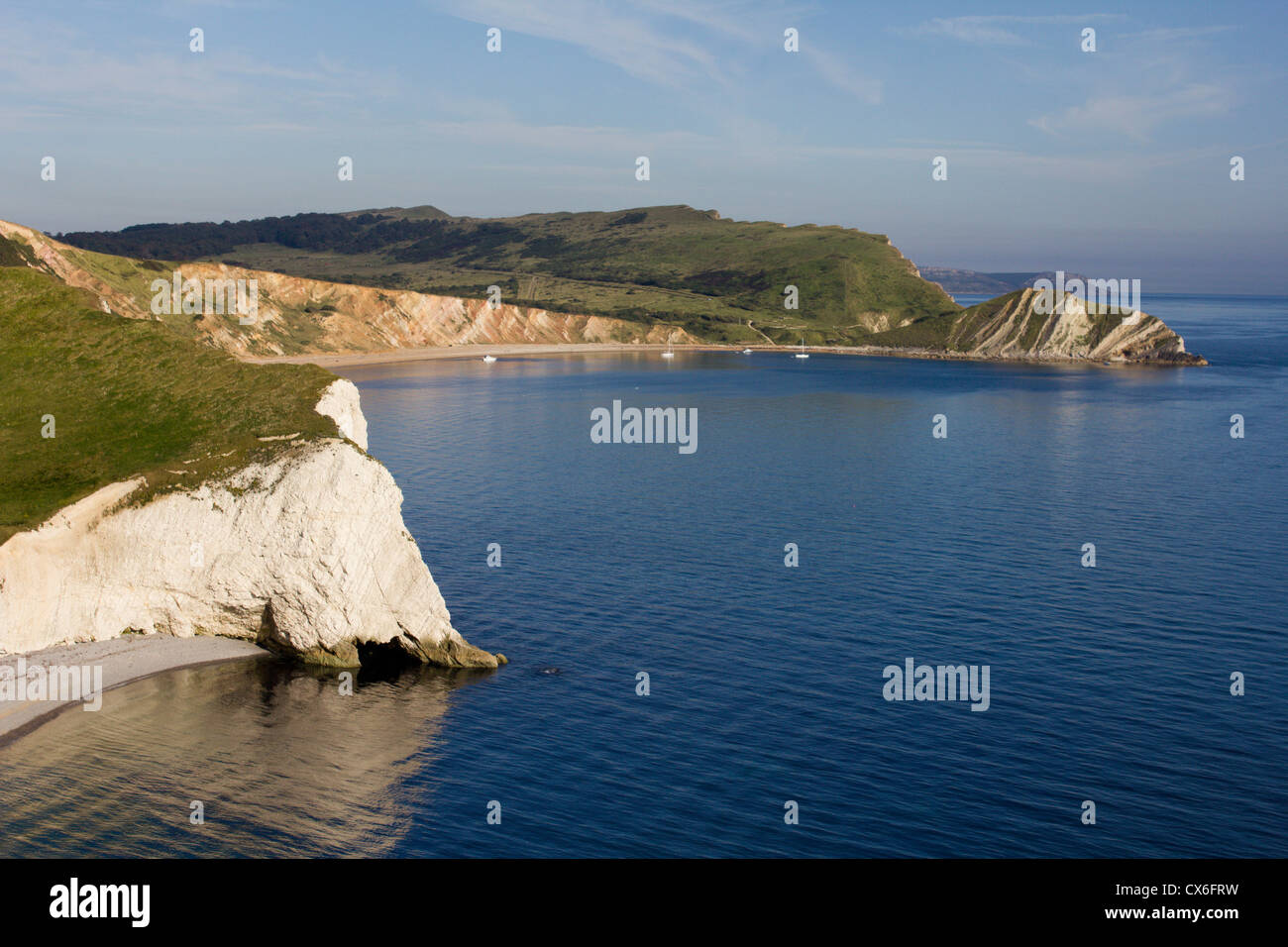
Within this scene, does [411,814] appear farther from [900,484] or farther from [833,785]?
[900,484]

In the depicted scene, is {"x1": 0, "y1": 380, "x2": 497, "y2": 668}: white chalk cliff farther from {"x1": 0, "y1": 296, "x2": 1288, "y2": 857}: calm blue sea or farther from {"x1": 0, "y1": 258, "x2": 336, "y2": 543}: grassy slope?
{"x1": 0, "y1": 296, "x2": 1288, "y2": 857}: calm blue sea

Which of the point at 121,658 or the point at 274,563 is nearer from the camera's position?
the point at 121,658

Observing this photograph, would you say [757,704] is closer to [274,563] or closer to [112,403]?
[274,563]

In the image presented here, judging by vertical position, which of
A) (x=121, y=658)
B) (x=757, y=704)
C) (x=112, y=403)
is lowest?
(x=757, y=704)

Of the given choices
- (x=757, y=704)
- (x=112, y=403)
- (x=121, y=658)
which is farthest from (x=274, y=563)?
(x=757, y=704)

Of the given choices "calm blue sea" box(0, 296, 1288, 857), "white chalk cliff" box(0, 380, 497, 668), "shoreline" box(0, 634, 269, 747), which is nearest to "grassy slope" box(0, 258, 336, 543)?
"white chalk cliff" box(0, 380, 497, 668)
